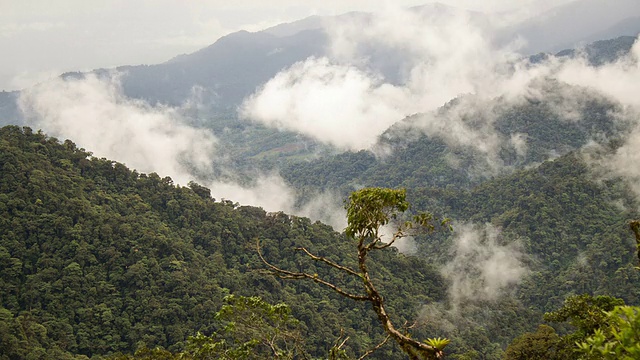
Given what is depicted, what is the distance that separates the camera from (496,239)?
7612 centimetres

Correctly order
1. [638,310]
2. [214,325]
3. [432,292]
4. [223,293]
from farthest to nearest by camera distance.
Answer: [432,292]
[223,293]
[214,325]
[638,310]

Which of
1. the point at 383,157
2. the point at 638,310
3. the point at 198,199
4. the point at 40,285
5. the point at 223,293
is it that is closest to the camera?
the point at 638,310

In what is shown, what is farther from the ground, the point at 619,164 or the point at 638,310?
the point at 638,310

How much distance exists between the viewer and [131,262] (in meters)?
37.8

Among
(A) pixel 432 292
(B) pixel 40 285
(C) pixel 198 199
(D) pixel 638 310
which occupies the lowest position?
(A) pixel 432 292

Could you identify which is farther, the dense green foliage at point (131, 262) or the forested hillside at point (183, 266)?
the forested hillside at point (183, 266)

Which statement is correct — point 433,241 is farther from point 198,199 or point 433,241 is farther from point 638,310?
point 638,310

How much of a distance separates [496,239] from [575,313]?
184ft

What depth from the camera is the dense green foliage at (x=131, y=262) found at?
3169cm

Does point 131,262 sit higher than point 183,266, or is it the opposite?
point 131,262

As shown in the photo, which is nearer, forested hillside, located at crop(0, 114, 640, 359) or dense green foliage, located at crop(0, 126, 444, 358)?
dense green foliage, located at crop(0, 126, 444, 358)

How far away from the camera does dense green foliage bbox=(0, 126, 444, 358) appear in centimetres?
3169

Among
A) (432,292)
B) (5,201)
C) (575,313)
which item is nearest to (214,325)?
(5,201)

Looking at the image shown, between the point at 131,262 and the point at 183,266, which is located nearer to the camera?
the point at 131,262
